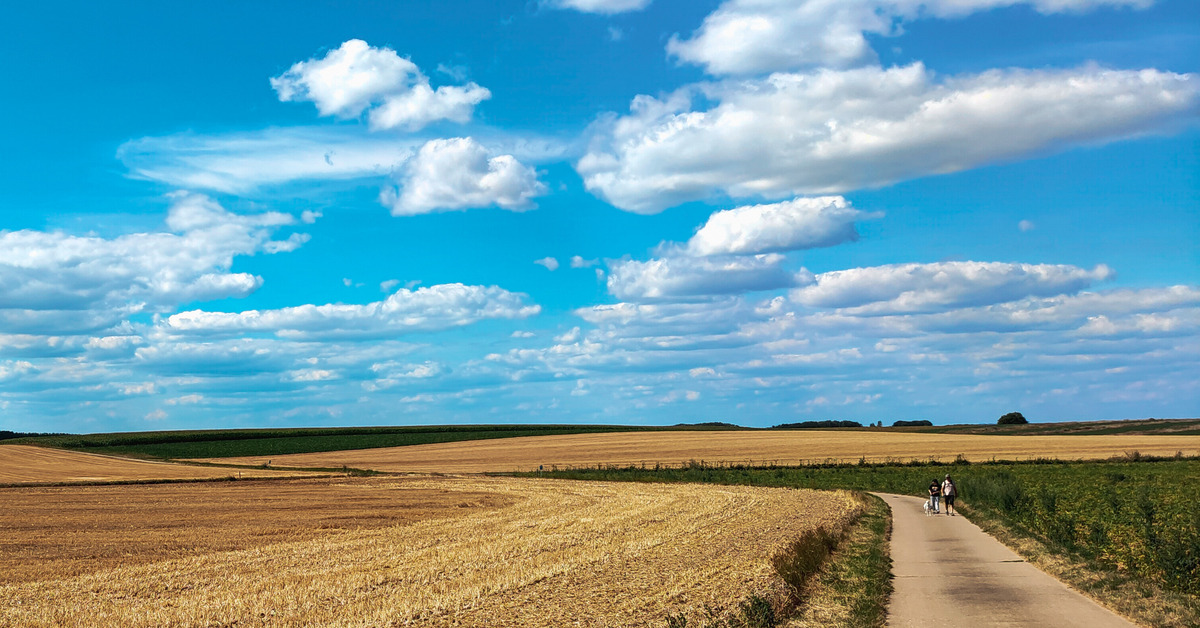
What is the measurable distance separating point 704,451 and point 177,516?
6956 cm

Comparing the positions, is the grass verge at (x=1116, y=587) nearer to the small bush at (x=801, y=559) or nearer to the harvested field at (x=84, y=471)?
the small bush at (x=801, y=559)

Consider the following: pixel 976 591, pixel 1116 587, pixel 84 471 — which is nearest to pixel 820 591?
pixel 976 591

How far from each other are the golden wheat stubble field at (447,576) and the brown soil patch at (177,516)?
50cm

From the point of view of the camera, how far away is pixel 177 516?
38.9m

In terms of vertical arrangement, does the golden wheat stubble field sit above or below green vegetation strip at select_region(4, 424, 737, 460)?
below

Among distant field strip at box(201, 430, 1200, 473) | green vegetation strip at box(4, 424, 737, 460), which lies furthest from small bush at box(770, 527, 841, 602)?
green vegetation strip at box(4, 424, 737, 460)

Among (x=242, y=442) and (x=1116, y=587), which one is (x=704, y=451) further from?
(x=1116, y=587)

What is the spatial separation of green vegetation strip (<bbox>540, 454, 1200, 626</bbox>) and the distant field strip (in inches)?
384

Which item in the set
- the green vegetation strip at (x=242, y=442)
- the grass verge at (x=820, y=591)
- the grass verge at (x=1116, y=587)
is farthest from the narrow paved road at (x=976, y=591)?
the green vegetation strip at (x=242, y=442)

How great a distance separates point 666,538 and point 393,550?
8219 millimetres

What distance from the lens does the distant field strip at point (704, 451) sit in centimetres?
9044

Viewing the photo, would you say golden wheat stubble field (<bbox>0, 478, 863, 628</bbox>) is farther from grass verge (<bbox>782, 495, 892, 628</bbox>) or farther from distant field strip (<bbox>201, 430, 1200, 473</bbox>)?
distant field strip (<bbox>201, 430, 1200, 473</bbox>)

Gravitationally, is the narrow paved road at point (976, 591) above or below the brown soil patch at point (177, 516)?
above

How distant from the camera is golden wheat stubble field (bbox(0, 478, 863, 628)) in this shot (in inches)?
663
